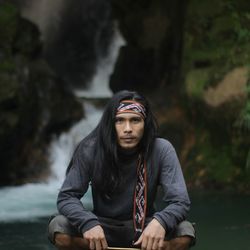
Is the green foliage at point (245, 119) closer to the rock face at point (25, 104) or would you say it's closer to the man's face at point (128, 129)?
the rock face at point (25, 104)

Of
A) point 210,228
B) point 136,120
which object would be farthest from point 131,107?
point 210,228

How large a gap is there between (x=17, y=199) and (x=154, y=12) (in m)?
7.64

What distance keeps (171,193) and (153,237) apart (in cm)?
34

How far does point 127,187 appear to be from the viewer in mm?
4719

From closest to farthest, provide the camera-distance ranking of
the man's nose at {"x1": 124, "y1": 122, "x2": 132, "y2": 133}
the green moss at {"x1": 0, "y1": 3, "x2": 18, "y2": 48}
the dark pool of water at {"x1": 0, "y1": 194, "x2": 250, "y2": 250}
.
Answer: the man's nose at {"x1": 124, "y1": 122, "x2": 132, "y2": 133} < the dark pool of water at {"x1": 0, "y1": 194, "x2": 250, "y2": 250} < the green moss at {"x1": 0, "y1": 3, "x2": 18, "y2": 48}

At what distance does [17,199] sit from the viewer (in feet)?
39.4

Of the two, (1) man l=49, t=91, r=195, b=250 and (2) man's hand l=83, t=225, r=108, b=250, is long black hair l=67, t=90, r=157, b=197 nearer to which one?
(1) man l=49, t=91, r=195, b=250

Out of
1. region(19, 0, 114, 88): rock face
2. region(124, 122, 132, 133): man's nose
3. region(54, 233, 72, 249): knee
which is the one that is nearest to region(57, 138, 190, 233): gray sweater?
region(54, 233, 72, 249): knee

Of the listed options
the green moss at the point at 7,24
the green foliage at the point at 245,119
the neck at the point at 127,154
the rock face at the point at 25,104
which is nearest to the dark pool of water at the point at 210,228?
the green foliage at the point at 245,119

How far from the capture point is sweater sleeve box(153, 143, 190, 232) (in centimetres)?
450

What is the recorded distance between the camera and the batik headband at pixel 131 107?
4691 millimetres

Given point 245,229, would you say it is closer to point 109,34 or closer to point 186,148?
point 186,148

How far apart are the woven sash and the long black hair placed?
101 mm

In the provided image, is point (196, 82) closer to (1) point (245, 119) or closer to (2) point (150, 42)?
(1) point (245, 119)
